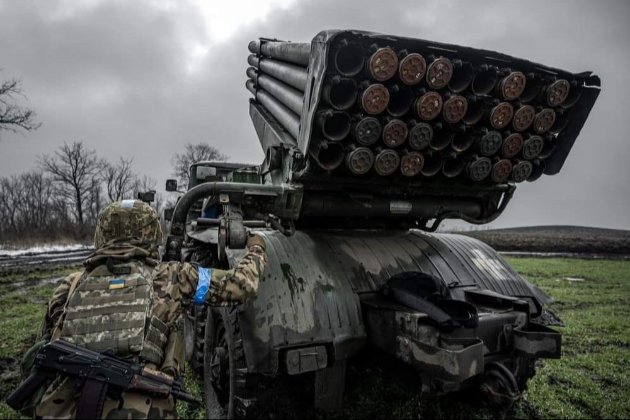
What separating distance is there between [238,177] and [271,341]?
87.2 inches

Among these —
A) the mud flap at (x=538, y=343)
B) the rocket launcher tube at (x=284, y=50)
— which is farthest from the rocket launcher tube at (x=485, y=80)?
the mud flap at (x=538, y=343)

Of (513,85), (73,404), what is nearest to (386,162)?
(513,85)

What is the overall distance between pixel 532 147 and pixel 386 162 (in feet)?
4.81

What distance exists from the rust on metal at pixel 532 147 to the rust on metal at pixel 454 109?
0.83m

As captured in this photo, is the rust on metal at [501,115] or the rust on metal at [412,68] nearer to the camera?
the rust on metal at [412,68]

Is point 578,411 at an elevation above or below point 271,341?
below

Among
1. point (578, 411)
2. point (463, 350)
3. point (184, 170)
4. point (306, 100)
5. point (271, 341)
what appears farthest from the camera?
point (184, 170)

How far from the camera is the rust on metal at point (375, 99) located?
10.5 ft

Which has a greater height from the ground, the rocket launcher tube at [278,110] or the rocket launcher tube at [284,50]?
the rocket launcher tube at [284,50]

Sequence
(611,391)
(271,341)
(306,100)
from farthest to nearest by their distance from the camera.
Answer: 1. (611,391)
2. (306,100)
3. (271,341)

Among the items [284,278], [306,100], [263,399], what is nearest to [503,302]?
[284,278]

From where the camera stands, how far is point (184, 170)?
41.7m

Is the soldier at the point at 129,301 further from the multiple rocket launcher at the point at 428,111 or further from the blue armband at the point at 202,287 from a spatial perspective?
the multiple rocket launcher at the point at 428,111

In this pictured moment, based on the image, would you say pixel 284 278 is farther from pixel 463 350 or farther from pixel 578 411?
pixel 578 411
